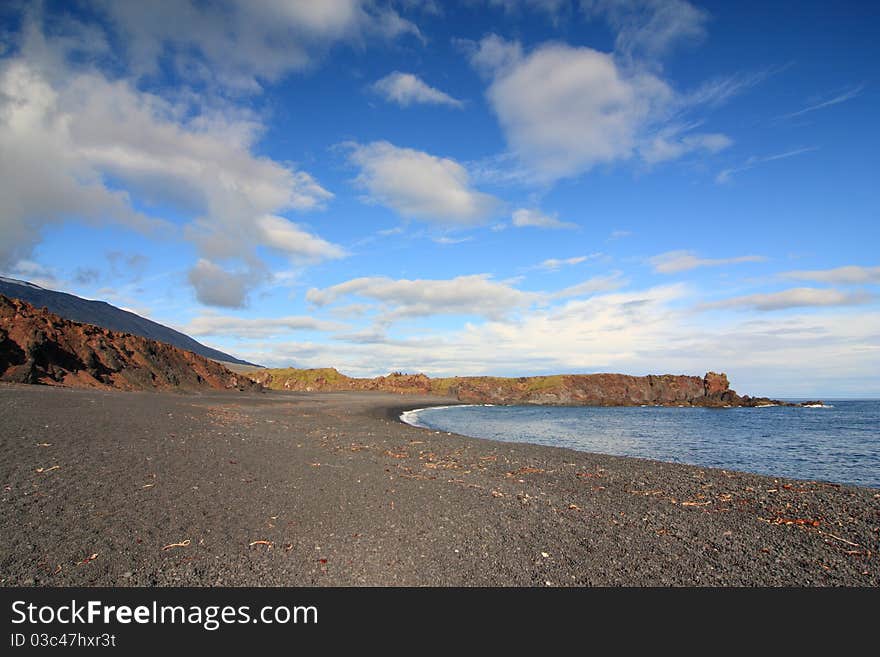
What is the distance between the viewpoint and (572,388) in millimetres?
121688

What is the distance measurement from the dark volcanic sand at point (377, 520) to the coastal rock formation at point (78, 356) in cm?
2308

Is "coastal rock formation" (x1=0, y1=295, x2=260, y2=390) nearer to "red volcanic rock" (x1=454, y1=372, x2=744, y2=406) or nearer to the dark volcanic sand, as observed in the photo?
the dark volcanic sand

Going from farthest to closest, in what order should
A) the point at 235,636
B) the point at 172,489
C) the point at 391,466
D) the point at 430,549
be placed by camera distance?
the point at 391,466 → the point at 172,489 → the point at 430,549 → the point at 235,636

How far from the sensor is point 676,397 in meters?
117

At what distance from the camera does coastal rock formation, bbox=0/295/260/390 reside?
108 ft

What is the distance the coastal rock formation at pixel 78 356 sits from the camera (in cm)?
3297

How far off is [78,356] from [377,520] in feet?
141

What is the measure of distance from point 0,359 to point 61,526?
34.3 meters

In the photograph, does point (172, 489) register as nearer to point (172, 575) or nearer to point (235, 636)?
point (172, 575)

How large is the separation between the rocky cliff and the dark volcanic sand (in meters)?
104

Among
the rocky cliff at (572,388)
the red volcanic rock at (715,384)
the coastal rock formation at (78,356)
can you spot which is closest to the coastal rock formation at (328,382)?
the rocky cliff at (572,388)

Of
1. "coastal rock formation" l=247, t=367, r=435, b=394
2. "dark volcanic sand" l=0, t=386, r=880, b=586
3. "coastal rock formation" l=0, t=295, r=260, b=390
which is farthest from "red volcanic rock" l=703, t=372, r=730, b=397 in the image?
"coastal rock formation" l=0, t=295, r=260, b=390

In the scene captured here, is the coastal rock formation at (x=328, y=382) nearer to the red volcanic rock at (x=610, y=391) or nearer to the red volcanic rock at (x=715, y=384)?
the red volcanic rock at (x=610, y=391)

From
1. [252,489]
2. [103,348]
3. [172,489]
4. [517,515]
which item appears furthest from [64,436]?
[103,348]
